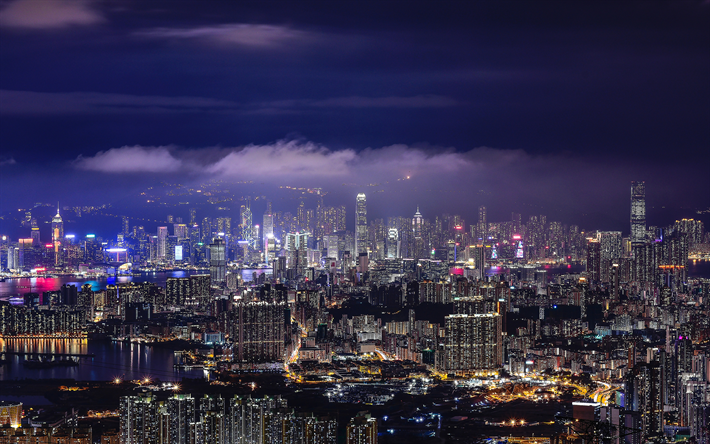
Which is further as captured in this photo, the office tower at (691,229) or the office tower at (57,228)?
the office tower at (57,228)

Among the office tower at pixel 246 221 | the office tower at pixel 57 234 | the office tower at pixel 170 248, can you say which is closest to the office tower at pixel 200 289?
the office tower at pixel 246 221

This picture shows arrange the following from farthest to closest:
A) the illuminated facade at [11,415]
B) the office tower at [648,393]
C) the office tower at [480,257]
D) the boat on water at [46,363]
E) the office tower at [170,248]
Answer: the office tower at [170,248]
the office tower at [480,257]
the boat on water at [46,363]
the office tower at [648,393]
the illuminated facade at [11,415]

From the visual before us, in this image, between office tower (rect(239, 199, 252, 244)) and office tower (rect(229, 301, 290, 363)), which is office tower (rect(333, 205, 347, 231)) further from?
office tower (rect(229, 301, 290, 363))

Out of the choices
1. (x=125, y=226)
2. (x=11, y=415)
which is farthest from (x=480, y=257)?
(x=11, y=415)

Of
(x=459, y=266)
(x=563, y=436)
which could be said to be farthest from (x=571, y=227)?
(x=563, y=436)

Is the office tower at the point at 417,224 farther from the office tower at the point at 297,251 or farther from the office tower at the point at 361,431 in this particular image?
the office tower at the point at 361,431

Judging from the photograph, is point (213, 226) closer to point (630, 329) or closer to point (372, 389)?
point (630, 329)

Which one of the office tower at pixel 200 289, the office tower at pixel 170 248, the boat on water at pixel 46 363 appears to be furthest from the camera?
the office tower at pixel 170 248

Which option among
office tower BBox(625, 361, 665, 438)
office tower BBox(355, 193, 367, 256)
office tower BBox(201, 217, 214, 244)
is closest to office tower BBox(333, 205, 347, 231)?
office tower BBox(355, 193, 367, 256)

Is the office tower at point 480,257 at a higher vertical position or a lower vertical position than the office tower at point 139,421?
higher
